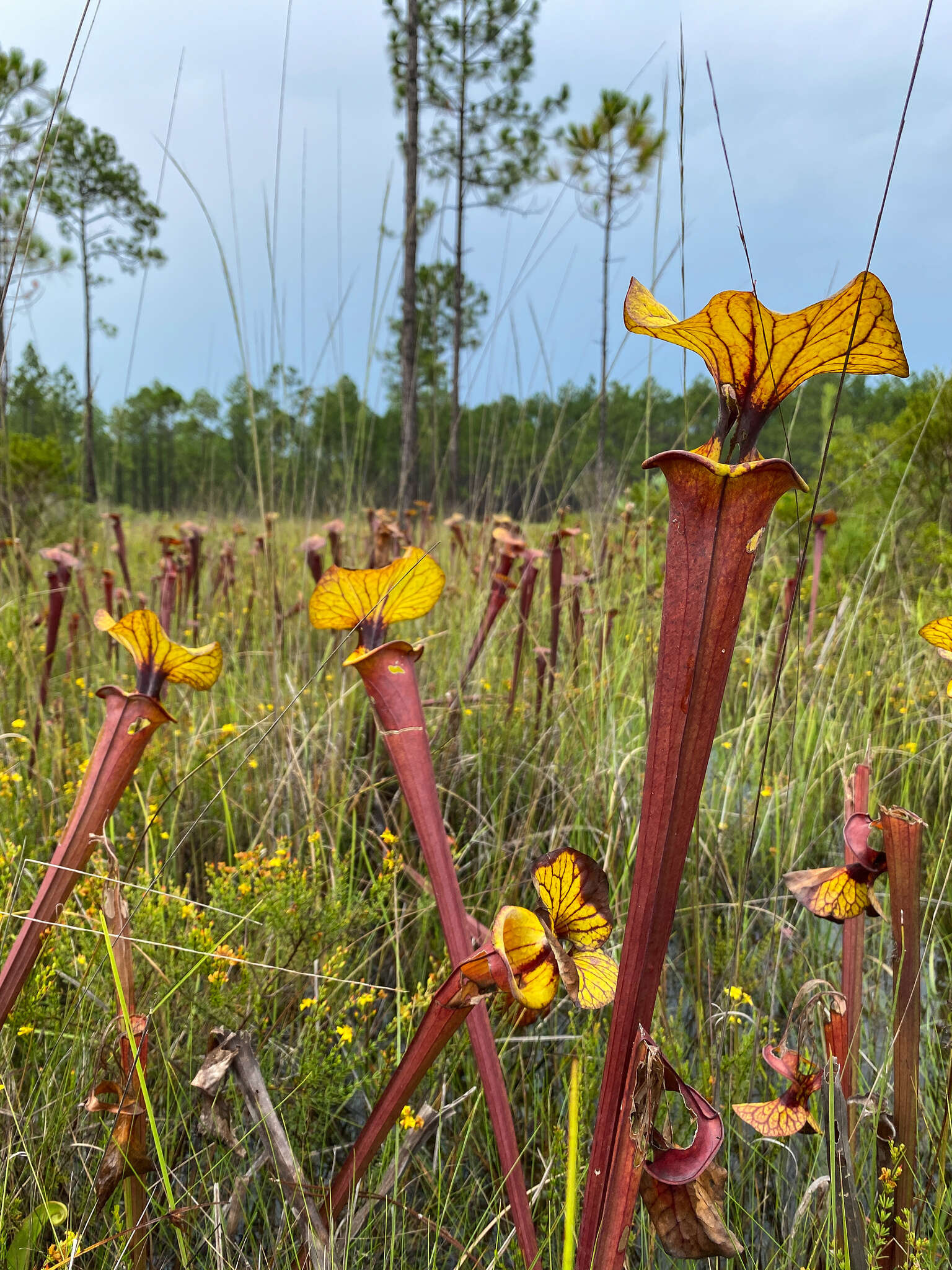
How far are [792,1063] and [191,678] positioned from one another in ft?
2.72

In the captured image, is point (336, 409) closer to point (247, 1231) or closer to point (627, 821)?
point (627, 821)

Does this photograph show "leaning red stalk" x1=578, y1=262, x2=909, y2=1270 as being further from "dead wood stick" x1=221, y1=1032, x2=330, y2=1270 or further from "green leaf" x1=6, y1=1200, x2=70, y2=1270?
"green leaf" x1=6, y1=1200, x2=70, y2=1270

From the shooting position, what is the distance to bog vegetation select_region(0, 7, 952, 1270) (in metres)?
0.51

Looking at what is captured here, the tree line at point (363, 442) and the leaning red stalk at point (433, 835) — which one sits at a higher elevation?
the tree line at point (363, 442)

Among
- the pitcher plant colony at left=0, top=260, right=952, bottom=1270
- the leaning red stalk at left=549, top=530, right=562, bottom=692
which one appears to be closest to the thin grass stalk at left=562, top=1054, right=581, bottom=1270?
the pitcher plant colony at left=0, top=260, right=952, bottom=1270

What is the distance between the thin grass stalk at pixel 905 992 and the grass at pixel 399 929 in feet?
0.23

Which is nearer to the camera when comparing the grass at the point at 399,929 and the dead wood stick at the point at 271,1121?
the dead wood stick at the point at 271,1121

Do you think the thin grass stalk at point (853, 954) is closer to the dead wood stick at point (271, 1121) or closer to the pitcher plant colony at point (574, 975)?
the pitcher plant colony at point (574, 975)

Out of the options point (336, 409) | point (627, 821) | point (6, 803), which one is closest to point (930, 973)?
point (627, 821)

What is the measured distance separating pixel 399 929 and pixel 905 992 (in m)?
0.78

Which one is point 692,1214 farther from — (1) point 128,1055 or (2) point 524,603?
(2) point 524,603

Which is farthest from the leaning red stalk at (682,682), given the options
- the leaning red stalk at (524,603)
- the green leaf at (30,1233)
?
the leaning red stalk at (524,603)

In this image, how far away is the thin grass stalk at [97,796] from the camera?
82 centimetres

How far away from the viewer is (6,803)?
1.76 metres
